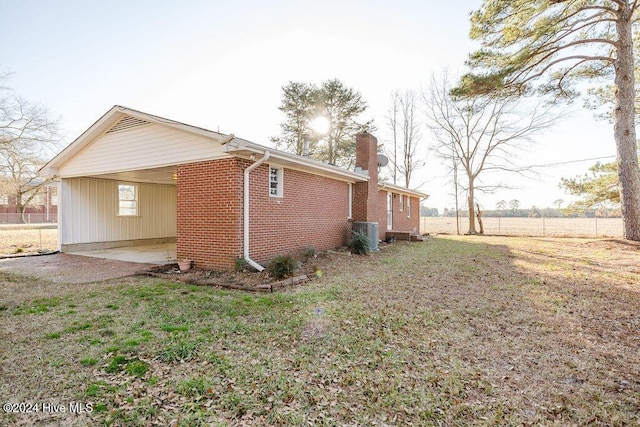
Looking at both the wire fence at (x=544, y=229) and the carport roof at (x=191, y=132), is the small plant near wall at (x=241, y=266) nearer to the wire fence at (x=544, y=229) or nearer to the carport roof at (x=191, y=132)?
the carport roof at (x=191, y=132)

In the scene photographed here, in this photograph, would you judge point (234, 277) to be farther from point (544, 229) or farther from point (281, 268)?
point (544, 229)

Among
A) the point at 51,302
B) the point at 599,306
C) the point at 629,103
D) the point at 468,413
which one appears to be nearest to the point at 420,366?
the point at 468,413

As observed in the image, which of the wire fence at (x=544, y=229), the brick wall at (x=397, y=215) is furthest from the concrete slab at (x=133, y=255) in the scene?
the wire fence at (x=544, y=229)

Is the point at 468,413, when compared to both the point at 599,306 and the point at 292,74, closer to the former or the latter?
the point at 599,306

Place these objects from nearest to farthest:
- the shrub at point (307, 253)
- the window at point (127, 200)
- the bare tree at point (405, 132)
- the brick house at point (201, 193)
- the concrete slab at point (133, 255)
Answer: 1. the brick house at point (201, 193)
2. the concrete slab at point (133, 255)
3. the shrub at point (307, 253)
4. the window at point (127, 200)
5. the bare tree at point (405, 132)

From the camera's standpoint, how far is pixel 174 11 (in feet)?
32.3

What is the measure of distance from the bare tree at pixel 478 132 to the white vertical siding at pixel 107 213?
20365 mm

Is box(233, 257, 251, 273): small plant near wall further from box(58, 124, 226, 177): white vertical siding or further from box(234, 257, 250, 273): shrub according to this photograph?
box(58, 124, 226, 177): white vertical siding

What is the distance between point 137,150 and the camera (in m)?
9.13

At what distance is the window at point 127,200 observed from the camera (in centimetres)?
1241

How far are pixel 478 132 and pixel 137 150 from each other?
940 inches

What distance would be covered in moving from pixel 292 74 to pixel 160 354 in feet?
80.5

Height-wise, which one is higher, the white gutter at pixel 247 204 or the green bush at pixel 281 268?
the white gutter at pixel 247 204

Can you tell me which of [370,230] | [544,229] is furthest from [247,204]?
[544,229]
